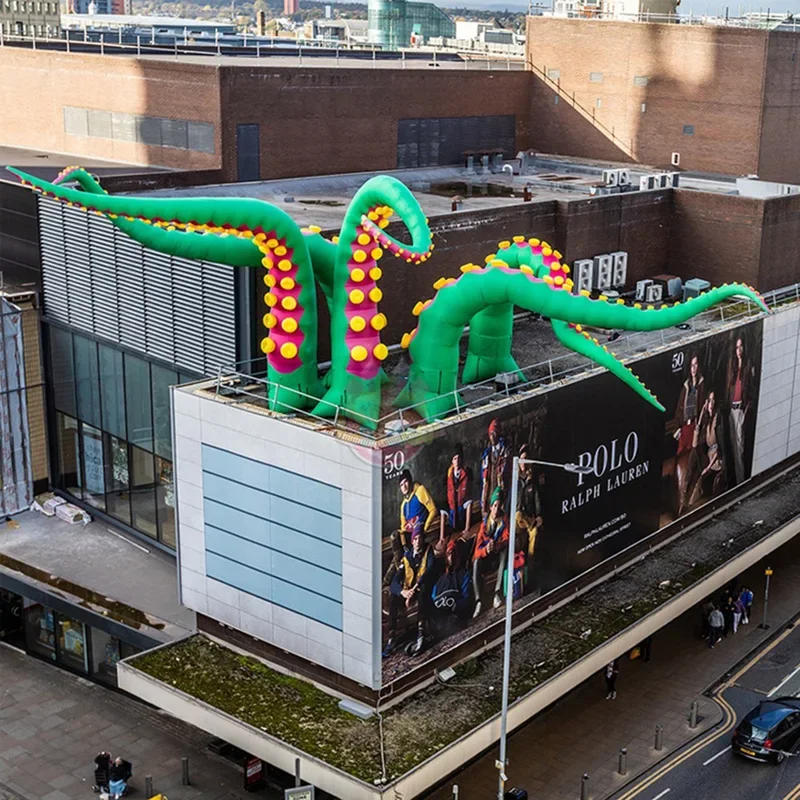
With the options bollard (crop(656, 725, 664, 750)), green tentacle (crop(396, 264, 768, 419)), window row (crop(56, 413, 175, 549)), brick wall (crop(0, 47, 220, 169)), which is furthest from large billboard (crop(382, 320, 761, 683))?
brick wall (crop(0, 47, 220, 169))

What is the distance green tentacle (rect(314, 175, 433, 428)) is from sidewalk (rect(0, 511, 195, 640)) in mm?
8696

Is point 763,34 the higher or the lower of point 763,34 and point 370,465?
the higher

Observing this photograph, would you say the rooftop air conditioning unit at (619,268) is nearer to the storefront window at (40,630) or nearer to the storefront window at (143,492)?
the storefront window at (143,492)

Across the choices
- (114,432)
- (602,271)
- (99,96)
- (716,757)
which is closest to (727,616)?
(716,757)

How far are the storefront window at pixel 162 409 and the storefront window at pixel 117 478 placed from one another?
2.24 meters

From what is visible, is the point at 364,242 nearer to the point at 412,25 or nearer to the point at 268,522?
the point at 268,522

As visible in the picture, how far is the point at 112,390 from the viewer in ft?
137

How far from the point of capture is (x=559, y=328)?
35.1 meters

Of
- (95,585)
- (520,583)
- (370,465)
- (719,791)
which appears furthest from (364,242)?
(719,791)

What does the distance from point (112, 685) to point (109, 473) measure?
293 inches

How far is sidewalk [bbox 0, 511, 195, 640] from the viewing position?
1512 inches

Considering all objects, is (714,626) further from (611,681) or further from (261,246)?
(261,246)

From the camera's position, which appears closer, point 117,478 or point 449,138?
point 117,478

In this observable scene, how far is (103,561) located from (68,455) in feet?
17.3
